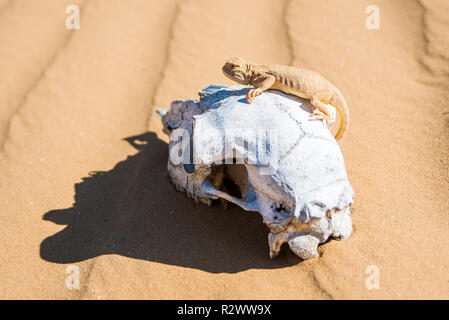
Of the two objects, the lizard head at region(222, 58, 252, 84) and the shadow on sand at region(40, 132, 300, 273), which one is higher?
the lizard head at region(222, 58, 252, 84)

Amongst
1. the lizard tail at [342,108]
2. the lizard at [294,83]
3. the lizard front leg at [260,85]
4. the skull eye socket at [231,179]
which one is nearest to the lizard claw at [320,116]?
the lizard at [294,83]

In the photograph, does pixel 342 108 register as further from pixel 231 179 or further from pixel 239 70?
pixel 231 179

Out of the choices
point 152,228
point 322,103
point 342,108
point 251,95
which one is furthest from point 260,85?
point 152,228

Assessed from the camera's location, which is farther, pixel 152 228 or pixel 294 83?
pixel 152 228

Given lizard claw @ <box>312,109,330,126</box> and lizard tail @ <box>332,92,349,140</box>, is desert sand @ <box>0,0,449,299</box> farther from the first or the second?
lizard claw @ <box>312,109,330,126</box>

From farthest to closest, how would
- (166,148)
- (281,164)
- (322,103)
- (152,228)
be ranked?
(166,148)
(152,228)
(322,103)
(281,164)

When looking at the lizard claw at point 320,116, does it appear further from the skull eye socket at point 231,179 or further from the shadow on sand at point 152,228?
the shadow on sand at point 152,228

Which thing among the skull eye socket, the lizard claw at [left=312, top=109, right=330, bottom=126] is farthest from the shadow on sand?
the lizard claw at [left=312, top=109, right=330, bottom=126]
